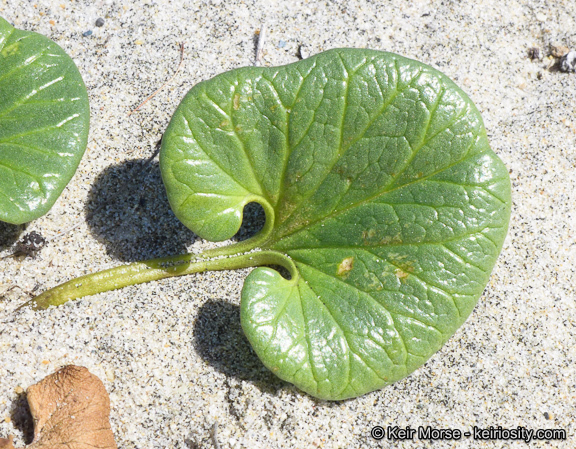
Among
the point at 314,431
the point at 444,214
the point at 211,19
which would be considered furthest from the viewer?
the point at 211,19

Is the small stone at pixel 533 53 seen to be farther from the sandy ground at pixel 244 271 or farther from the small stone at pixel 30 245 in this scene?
the small stone at pixel 30 245

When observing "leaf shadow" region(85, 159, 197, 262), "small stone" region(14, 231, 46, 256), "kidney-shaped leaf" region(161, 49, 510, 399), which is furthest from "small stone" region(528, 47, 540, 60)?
"small stone" region(14, 231, 46, 256)

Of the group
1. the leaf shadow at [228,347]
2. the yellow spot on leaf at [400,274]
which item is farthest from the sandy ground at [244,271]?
the yellow spot on leaf at [400,274]

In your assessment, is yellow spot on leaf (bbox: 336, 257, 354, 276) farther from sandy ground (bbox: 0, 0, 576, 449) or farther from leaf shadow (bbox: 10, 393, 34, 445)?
leaf shadow (bbox: 10, 393, 34, 445)

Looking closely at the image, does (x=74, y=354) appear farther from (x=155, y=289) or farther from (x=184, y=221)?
(x=184, y=221)

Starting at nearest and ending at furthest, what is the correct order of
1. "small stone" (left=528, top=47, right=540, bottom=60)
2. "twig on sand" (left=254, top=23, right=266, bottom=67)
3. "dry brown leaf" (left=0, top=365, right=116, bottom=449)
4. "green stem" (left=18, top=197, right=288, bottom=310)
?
"dry brown leaf" (left=0, top=365, right=116, bottom=449)
"green stem" (left=18, top=197, right=288, bottom=310)
"twig on sand" (left=254, top=23, right=266, bottom=67)
"small stone" (left=528, top=47, right=540, bottom=60)

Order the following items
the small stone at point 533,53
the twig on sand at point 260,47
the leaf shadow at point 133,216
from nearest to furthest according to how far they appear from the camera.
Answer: the leaf shadow at point 133,216 < the twig on sand at point 260,47 < the small stone at point 533,53

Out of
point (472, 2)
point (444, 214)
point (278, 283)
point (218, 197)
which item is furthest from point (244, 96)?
point (472, 2)
